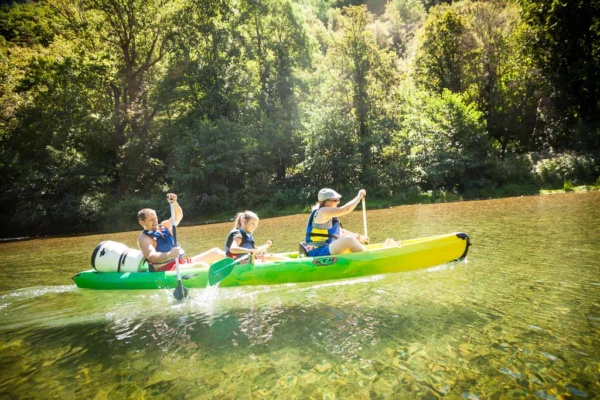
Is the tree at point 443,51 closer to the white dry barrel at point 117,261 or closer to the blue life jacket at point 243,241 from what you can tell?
the blue life jacket at point 243,241

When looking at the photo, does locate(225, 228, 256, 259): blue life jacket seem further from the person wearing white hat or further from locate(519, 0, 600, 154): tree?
locate(519, 0, 600, 154): tree

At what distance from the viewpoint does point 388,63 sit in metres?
28.1

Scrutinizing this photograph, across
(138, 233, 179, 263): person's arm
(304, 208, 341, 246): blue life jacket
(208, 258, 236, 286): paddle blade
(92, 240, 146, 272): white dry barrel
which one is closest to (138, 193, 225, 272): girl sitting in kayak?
(138, 233, 179, 263): person's arm

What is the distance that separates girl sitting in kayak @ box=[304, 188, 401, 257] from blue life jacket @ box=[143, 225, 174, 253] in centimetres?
244

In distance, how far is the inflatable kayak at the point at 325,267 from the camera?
20.6ft

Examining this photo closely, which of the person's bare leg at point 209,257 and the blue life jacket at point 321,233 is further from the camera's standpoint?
the person's bare leg at point 209,257

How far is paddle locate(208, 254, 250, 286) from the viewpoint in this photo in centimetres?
621

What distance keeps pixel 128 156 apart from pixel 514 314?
90.5ft

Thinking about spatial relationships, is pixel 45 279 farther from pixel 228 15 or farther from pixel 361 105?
pixel 228 15

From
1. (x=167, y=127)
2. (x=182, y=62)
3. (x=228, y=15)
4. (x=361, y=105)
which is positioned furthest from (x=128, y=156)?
(x=361, y=105)

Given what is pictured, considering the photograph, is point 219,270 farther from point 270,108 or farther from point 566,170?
point 270,108

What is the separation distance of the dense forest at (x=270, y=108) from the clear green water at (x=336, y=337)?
17.4 metres

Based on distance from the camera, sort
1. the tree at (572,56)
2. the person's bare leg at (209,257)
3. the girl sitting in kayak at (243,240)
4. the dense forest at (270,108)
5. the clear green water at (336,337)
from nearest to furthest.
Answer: the clear green water at (336,337) → the girl sitting in kayak at (243,240) → the person's bare leg at (209,257) → the tree at (572,56) → the dense forest at (270,108)

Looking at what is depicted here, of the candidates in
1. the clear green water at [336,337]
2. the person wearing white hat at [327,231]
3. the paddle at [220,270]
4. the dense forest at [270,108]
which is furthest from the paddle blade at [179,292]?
the dense forest at [270,108]
